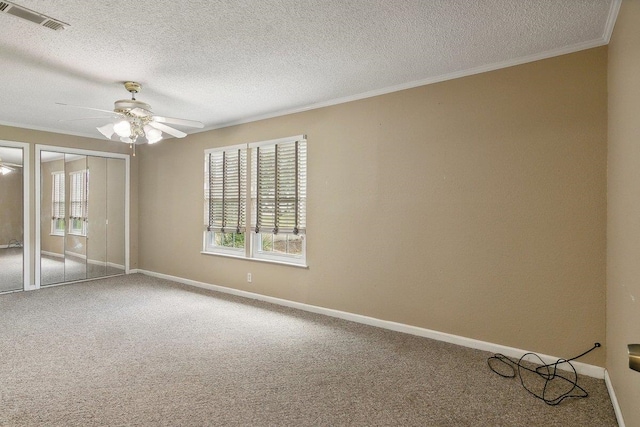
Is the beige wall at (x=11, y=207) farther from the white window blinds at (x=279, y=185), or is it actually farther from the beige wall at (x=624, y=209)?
the beige wall at (x=624, y=209)

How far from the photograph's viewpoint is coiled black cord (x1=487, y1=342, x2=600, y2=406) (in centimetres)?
229

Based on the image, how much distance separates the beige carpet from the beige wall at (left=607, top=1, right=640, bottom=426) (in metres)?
0.39

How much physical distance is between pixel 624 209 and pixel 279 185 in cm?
336

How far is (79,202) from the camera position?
5.63 metres

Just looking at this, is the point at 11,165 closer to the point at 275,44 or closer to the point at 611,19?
the point at 275,44

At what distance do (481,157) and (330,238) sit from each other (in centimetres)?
180

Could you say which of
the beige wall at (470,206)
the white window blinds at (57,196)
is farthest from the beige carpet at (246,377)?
the white window blinds at (57,196)

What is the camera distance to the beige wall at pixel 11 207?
4.98 meters

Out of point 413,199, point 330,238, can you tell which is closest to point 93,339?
point 330,238

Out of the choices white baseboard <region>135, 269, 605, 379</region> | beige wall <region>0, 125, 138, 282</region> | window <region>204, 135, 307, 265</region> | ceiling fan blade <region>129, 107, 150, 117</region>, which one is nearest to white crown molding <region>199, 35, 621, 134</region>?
window <region>204, 135, 307, 265</region>

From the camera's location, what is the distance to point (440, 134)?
3209 millimetres

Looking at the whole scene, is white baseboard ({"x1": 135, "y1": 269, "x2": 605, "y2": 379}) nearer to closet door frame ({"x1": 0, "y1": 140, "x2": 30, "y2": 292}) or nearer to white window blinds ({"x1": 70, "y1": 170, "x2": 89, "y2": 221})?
white window blinds ({"x1": 70, "y1": 170, "x2": 89, "y2": 221})

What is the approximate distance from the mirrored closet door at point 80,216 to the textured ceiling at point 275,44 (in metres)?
1.98

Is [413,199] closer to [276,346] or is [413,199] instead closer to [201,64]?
[276,346]
